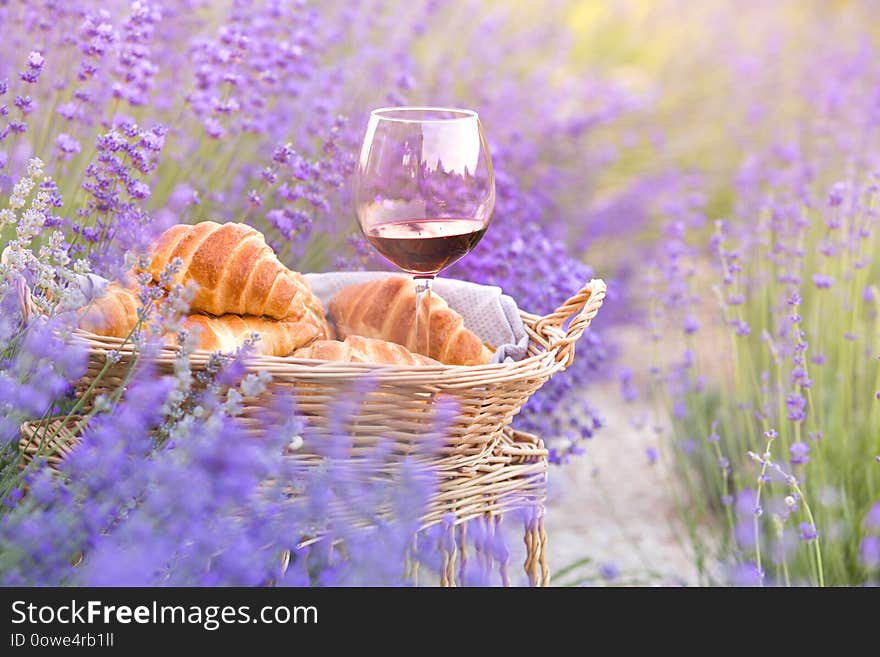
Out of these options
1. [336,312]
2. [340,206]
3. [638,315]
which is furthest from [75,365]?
[638,315]

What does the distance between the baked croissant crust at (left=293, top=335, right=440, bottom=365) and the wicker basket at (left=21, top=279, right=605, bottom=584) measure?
85mm

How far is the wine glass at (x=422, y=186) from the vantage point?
164cm

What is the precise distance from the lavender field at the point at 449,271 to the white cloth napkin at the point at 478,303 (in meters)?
0.20

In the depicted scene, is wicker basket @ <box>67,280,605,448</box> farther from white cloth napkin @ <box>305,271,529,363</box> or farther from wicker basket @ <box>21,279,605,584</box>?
white cloth napkin @ <box>305,271,529,363</box>

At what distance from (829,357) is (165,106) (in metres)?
1.85

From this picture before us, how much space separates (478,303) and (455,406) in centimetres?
41

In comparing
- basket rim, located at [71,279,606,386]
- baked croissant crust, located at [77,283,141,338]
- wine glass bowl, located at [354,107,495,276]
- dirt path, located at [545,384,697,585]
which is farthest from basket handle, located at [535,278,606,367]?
dirt path, located at [545,384,697,585]

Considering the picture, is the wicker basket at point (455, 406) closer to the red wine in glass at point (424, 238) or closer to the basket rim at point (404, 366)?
the basket rim at point (404, 366)

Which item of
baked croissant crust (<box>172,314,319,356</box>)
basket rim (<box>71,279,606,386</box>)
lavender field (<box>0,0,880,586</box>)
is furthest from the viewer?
baked croissant crust (<box>172,314,319,356</box>)

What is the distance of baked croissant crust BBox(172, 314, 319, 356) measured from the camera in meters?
1.60

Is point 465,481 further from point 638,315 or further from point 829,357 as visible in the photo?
point 638,315

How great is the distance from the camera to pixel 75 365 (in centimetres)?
138

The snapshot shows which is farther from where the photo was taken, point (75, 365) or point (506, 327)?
point (506, 327)

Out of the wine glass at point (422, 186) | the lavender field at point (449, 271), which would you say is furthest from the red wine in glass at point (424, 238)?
the lavender field at point (449, 271)
